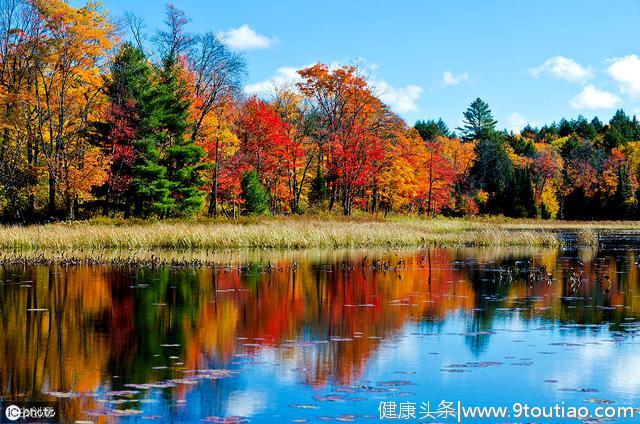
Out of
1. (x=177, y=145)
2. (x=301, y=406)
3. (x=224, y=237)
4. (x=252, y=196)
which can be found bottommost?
(x=301, y=406)

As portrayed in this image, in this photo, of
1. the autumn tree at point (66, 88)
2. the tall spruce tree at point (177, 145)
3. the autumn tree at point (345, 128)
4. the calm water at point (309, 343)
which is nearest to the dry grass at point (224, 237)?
the autumn tree at point (66, 88)

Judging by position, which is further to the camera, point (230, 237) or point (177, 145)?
point (177, 145)

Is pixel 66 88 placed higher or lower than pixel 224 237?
higher

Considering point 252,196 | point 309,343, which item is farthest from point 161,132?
point 309,343

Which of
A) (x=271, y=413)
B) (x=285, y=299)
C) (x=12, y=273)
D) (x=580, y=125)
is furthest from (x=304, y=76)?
(x=580, y=125)

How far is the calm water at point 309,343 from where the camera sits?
29.7 feet

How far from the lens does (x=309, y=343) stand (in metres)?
12.4

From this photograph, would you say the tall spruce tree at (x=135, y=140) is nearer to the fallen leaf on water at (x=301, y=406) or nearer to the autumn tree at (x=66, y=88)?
the autumn tree at (x=66, y=88)

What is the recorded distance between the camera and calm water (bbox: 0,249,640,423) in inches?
356

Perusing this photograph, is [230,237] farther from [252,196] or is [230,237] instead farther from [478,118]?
[478,118]

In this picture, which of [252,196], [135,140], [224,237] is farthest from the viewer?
[252,196]

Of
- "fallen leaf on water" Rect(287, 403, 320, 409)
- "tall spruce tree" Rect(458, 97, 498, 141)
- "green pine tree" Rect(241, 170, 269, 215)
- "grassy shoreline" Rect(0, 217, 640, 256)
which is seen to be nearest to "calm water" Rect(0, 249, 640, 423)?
"fallen leaf on water" Rect(287, 403, 320, 409)

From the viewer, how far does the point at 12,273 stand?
74.5ft

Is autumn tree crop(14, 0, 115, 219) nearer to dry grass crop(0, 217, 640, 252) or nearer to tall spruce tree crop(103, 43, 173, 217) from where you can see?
tall spruce tree crop(103, 43, 173, 217)
